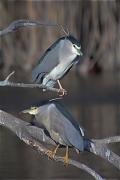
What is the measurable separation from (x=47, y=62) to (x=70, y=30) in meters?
8.69

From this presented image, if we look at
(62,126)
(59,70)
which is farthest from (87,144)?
(59,70)

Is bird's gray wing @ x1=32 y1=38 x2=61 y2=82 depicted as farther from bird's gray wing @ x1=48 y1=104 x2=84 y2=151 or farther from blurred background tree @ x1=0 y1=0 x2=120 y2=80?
blurred background tree @ x1=0 y1=0 x2=120 y2=80

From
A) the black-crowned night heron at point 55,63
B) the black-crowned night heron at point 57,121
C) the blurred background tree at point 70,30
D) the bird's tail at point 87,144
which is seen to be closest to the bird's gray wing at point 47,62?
the black-crowned night heron at point 55,63

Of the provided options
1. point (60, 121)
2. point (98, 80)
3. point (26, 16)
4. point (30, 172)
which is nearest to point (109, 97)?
point (98, 80)

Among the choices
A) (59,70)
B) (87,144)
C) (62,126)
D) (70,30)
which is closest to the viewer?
(87,144)

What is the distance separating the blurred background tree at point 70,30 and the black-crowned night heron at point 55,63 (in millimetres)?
8348

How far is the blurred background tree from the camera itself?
1445 cm

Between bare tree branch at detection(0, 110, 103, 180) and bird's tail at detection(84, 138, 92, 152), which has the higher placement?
bare tree branch at detection(0, 110, 103, 180)

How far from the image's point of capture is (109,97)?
548 inches

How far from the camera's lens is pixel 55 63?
Result: 19.0 feet

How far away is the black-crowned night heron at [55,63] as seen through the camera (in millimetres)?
5648

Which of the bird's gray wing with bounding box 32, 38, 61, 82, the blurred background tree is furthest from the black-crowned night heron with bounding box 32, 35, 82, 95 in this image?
the blurred background tree

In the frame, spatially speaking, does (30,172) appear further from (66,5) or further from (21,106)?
(66,5)

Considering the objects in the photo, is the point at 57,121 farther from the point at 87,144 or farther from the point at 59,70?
the point at 59,70
